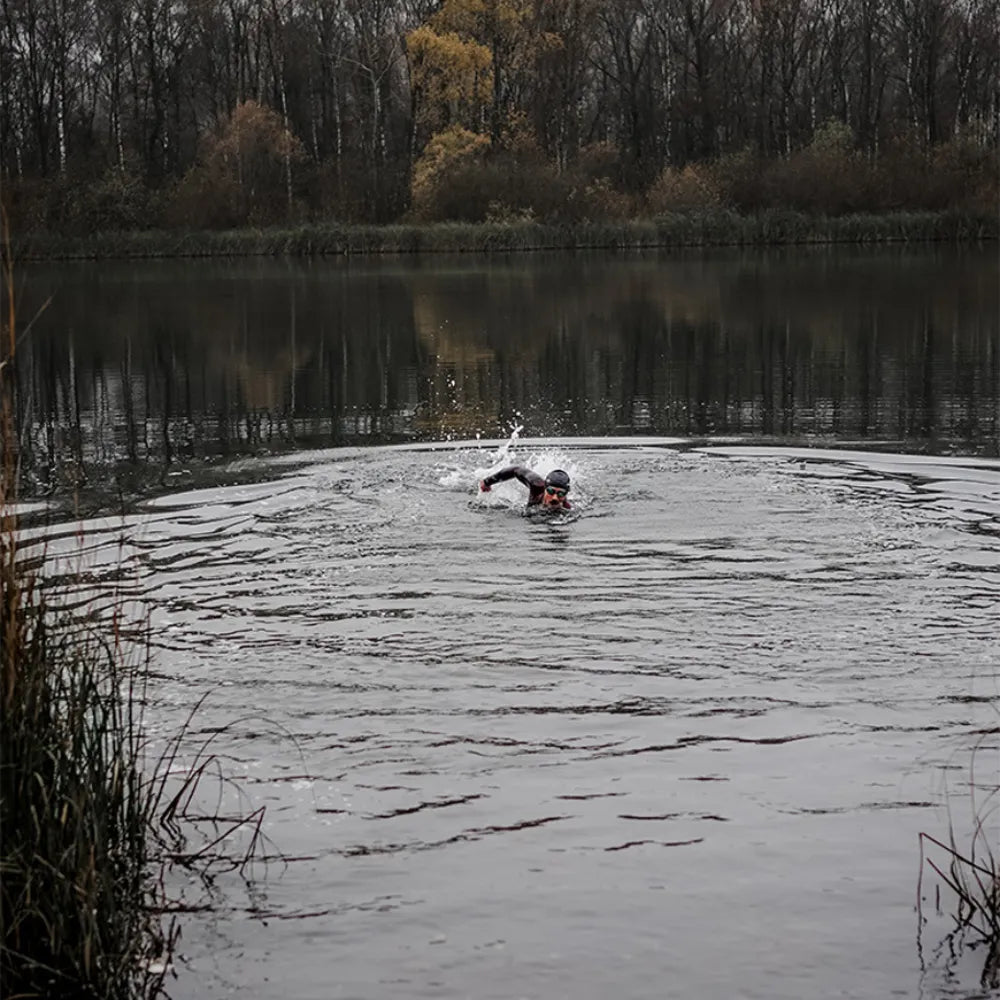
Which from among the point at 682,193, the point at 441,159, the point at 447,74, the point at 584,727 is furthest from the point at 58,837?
the point at 447,74

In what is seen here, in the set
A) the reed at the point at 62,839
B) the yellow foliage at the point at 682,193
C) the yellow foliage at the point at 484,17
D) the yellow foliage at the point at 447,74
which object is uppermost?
the yellow foliage at the point at 484,17

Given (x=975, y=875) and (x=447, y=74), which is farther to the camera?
(x=447, y=74)

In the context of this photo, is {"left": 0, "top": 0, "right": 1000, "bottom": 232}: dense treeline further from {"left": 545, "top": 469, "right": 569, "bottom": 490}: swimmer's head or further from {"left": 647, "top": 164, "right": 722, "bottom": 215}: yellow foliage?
{"left": 545, "top": 469, "right": 569, "bottom": 490}: swimmer's head

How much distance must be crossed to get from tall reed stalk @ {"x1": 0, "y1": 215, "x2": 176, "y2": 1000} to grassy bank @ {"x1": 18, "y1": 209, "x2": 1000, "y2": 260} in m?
56.3

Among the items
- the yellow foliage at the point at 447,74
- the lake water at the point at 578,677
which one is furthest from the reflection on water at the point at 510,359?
the yellow foliage at the point at 447,74

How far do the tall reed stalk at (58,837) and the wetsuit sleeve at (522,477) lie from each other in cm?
720

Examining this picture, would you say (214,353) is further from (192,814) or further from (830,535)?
(192,814)

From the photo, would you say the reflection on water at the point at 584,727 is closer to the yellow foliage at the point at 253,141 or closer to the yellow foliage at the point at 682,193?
the yellow foliage at the point at 682,193

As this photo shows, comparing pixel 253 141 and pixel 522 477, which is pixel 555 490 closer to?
pixel 522 477

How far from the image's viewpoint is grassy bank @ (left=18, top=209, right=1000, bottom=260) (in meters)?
60.3

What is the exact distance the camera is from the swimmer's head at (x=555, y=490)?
1322cm

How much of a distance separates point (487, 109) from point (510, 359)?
1931 inches

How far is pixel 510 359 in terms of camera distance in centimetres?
2716

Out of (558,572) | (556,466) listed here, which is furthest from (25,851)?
(556,466)
